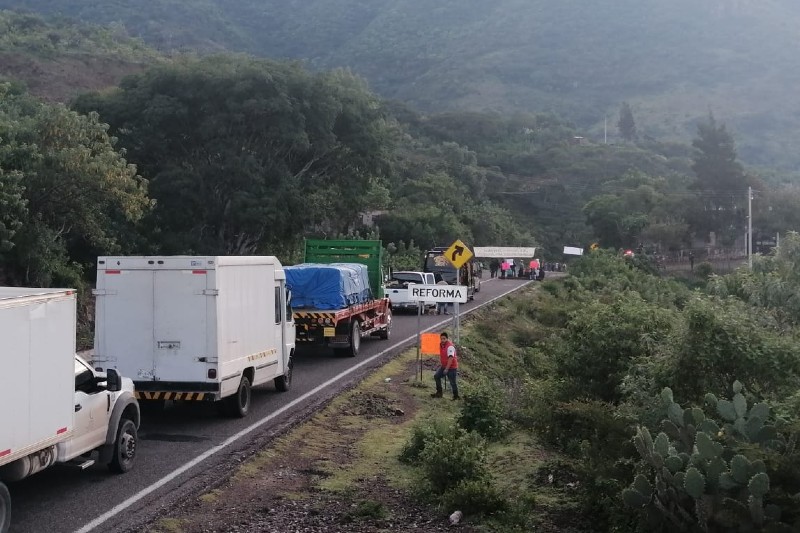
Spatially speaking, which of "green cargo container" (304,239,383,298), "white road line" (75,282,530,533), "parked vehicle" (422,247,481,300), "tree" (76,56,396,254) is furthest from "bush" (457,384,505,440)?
"parked vehicle" (422,247,481,300)

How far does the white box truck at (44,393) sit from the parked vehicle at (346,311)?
1145cm

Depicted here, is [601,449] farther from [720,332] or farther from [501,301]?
[501,301]

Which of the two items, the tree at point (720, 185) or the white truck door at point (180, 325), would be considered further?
the tree at point (720, 185)

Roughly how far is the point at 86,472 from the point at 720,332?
7.54m

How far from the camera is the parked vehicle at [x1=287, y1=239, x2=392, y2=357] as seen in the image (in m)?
22.0

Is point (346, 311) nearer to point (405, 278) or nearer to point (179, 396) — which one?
point (179, 396)

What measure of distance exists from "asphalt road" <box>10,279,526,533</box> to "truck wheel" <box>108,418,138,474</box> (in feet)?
0.40

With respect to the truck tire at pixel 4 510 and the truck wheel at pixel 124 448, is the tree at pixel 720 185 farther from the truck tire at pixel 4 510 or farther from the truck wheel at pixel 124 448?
the truck tire at pixel 4 510

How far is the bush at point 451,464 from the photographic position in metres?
10.1

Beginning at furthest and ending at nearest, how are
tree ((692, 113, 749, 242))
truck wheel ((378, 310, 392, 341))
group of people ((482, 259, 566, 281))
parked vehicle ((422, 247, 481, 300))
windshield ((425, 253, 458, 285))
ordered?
tree ((692, 113, 749, 242))
group of people ((482, 259, 566, 281))
windshield ((425, 253, 458, 285))
parked vehicle ((422, 247, 481, 300))
truck wheel ((378, 310, 392, 341))

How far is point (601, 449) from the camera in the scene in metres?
9.64

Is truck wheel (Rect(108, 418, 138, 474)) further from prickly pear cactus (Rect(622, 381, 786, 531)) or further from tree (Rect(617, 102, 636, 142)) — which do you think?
tree (Rect(617, 102, 636, 142))

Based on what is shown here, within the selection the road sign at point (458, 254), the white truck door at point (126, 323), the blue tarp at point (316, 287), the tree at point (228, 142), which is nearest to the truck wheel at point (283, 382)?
the white truck door at point (126, 323)

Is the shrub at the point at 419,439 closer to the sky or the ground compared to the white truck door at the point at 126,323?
closer to the ground
